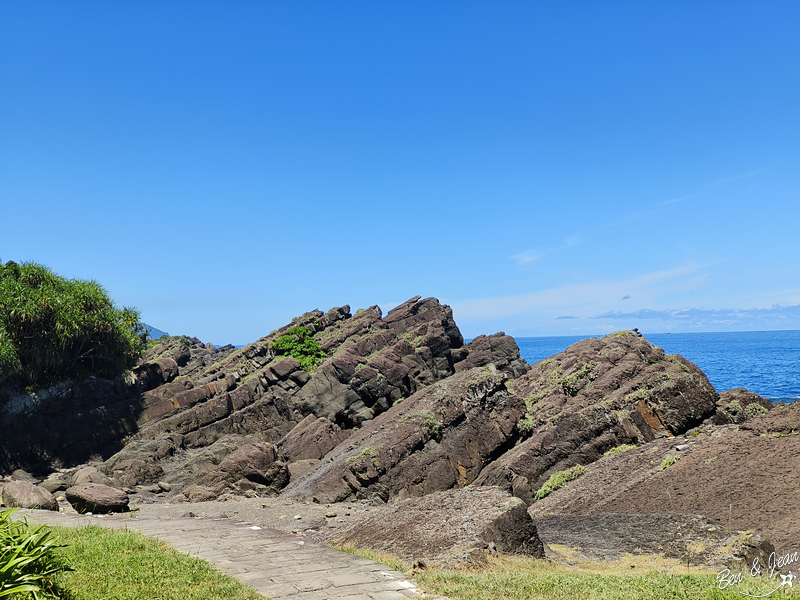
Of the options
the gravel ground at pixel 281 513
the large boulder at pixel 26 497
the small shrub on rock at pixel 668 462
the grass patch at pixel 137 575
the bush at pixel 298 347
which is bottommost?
the gravel ground at pixel 281 513

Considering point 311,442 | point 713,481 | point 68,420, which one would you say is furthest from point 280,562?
point 68,420

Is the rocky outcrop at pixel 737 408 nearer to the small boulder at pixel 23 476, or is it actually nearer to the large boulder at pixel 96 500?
the large boulder at pixel 96 500

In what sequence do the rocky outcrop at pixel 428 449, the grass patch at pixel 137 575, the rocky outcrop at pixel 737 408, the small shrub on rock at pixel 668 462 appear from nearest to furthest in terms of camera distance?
the grass patch at pixel 137 575 → the small shrub on rock at pixel 668 462 → the rocky outcrop at pixel 737 408 → the rocky outcrop at pixel 428 449

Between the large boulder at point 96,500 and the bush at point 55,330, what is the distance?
938 inches

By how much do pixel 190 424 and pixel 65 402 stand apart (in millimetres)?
10324

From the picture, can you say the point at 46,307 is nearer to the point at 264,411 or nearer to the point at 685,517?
the point at 264,411

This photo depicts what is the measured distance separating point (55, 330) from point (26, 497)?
25.3m

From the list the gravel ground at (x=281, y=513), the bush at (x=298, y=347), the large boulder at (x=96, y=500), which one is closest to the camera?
the gravel ground at (x=281, y=513)

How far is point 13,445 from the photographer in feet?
127

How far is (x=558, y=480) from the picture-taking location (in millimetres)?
19531

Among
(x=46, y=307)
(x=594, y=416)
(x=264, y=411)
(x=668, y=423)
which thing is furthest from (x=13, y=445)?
(x=668, y=423)

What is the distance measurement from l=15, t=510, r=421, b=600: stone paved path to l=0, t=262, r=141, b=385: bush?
2999 cm

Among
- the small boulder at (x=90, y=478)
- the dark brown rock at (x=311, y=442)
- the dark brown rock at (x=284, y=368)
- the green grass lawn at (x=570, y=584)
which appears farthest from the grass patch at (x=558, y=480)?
the dark brown rock at (x=284, y=368)

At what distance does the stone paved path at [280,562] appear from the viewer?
27.8 ft
